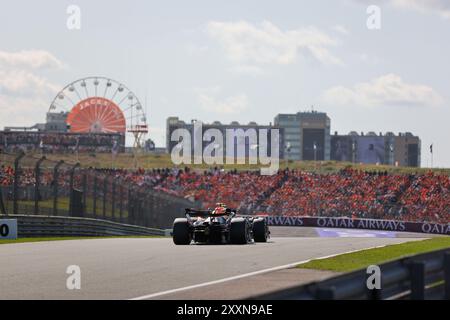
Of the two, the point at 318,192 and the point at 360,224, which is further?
the point at 318,192

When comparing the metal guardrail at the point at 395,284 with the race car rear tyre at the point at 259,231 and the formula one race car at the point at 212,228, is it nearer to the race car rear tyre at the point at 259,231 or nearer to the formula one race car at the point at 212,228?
the formula one race car at the point at 212,228

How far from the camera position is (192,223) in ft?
71.6

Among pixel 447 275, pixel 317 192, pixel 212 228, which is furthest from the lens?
pixel 317 192

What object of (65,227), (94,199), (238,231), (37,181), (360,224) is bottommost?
(360,224)

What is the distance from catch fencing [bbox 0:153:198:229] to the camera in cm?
2359

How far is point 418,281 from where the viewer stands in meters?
8.13

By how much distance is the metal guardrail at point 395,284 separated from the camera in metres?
6.45

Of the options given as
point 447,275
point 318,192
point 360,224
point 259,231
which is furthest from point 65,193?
point 318,192

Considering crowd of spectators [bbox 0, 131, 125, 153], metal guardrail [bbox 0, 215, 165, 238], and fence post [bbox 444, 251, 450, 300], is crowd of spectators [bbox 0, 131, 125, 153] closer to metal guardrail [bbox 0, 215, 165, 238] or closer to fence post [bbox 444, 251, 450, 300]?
metal guardrail [bbox 0, 215, 165, 238]

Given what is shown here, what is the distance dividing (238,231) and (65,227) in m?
8.46

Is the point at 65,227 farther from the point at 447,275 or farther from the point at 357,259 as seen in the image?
the point at 447,275

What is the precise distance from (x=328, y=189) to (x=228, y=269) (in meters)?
54.4

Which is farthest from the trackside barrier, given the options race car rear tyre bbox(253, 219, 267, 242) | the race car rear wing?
the race car rear wing
